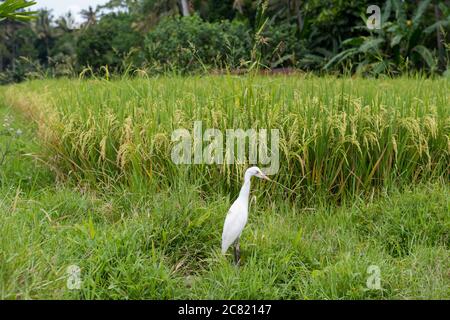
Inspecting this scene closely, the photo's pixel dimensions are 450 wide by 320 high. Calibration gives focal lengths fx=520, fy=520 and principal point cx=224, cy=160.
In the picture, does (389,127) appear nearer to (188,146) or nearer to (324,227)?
(324,227)

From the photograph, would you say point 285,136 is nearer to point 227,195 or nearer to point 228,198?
point 227,195

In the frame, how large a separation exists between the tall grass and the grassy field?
0.02 m

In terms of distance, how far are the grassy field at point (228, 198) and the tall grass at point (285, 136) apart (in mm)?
16

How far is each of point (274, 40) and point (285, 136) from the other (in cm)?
833

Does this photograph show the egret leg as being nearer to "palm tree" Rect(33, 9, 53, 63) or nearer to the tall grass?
the tall grass

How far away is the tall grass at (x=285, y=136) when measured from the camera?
3.94 meters

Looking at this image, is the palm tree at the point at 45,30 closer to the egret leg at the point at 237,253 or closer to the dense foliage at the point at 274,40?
the dense foliage at the point at 274,40

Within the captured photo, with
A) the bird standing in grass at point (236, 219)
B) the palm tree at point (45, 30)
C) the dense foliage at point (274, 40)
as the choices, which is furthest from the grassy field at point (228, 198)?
the palm tree at point (45, 30)

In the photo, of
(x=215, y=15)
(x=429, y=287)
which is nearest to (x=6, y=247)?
(x=429, y=287)

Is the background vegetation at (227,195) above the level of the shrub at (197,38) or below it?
below

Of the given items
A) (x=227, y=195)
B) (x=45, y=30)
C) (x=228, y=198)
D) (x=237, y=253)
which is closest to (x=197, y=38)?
(x=227, y=195)

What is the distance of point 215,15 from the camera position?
21000 mm

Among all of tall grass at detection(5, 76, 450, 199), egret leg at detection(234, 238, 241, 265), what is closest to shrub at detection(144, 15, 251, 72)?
tall grass at detection(5, 76, 450, 199)

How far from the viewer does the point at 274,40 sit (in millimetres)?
11984
